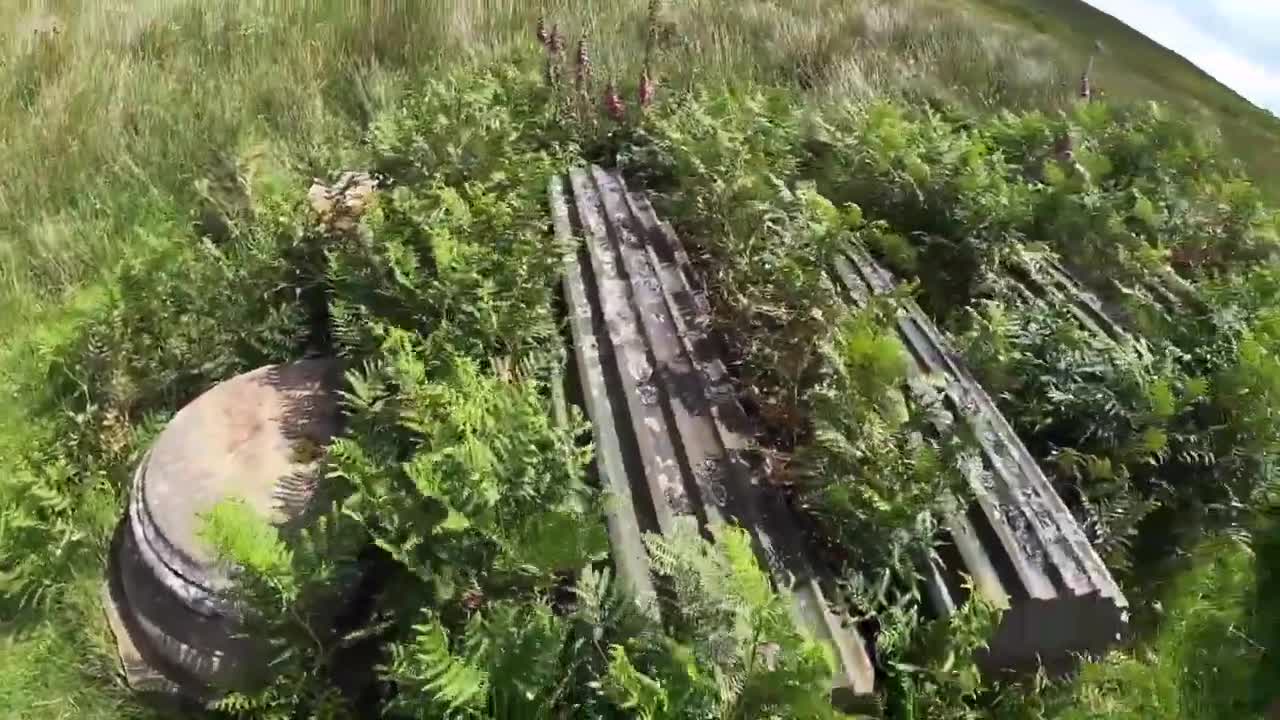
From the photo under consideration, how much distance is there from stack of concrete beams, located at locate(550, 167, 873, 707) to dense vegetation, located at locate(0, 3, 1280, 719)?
106 mm

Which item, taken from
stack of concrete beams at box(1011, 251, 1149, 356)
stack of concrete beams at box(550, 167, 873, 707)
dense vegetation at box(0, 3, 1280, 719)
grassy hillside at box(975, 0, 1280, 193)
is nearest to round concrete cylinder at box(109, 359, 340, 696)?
dense vegetation at box(0, 3, 1280, 719)

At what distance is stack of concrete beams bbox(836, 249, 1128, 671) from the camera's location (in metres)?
2.65

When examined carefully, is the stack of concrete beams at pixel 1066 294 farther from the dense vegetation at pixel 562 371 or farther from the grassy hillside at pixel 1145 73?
the grassy hillside at pixel 1145 73

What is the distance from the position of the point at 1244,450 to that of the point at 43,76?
6.59m

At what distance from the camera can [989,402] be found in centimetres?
336

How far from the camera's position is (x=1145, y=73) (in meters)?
7.47

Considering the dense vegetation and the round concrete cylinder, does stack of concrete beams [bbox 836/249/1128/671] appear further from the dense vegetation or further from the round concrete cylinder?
the round concrete cylinder

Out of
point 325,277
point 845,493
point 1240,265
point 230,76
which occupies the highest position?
point 1240,265

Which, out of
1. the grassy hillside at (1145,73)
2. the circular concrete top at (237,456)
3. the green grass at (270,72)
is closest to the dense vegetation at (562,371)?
the green grass at (270,72)

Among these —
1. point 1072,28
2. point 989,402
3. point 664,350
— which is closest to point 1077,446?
point 989,402

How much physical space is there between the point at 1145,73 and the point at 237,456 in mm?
7118

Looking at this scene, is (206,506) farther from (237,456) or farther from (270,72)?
(270,72)

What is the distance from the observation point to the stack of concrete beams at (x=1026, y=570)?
2650mm

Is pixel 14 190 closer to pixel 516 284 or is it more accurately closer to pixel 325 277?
pixel 325 277
